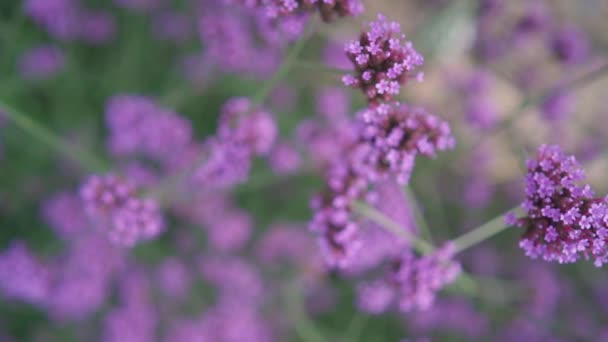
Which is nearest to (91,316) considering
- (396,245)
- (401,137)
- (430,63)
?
(396,245)

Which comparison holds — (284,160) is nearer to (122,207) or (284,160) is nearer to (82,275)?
(122,207)

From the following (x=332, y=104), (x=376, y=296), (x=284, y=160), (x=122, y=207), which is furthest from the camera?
(x=332, y=104)

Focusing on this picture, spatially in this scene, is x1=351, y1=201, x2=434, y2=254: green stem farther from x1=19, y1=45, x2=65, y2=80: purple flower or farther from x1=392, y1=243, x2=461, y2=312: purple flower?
x1=19, y1=45, x2=65, y2=80: purple flower

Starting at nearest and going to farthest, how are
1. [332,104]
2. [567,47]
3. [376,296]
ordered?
[376,296]
[567,47]
[332,104]

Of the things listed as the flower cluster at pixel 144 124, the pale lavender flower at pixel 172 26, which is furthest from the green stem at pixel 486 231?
the pale lavender flower at pixel 172 26

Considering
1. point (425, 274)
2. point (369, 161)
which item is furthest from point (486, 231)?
point (369, 161)

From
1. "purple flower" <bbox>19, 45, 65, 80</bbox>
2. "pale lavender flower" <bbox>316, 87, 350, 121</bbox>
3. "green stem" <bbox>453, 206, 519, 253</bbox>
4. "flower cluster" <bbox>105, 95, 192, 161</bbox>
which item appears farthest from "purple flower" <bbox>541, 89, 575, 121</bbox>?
"purple flower" <bbox>19, 45, 65, 80</bbox>

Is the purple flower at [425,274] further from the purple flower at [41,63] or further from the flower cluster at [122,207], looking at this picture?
the purple flower at [41,63]
